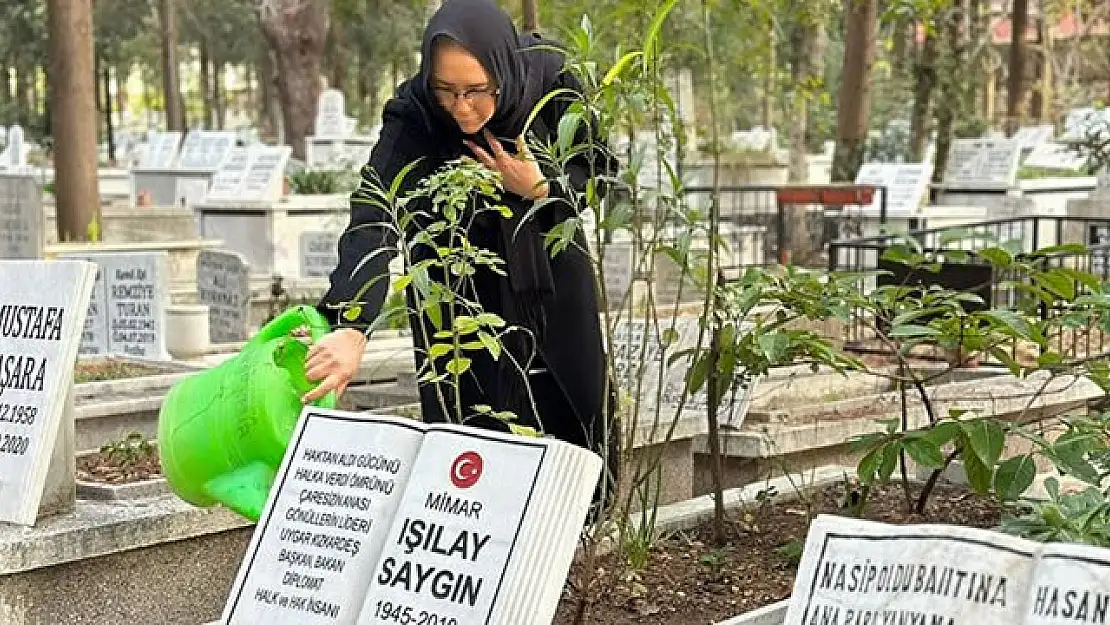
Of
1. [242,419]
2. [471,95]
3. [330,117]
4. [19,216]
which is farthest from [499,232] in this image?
[330,117]

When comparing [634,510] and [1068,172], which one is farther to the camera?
[1068,172]

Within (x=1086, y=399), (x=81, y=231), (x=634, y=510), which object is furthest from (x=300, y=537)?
(x=81, y=231)

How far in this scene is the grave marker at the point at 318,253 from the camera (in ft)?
50.9

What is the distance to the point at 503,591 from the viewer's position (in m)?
2.99

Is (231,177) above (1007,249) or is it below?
below

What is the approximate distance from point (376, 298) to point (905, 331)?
1.30 m

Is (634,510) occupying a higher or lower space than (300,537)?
lower

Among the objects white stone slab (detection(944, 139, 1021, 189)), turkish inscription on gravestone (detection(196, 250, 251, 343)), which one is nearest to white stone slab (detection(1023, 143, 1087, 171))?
white stone slab (detection(944, 139, 1021, 189))

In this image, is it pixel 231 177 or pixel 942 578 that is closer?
pixel 942 578

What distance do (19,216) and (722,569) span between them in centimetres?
1080

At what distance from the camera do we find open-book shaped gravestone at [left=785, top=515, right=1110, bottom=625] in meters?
2.44

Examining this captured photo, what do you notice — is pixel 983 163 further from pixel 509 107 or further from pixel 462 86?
pixel 462 86

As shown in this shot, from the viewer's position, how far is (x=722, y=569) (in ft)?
15.9

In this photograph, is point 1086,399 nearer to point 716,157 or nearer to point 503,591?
point 716,157
